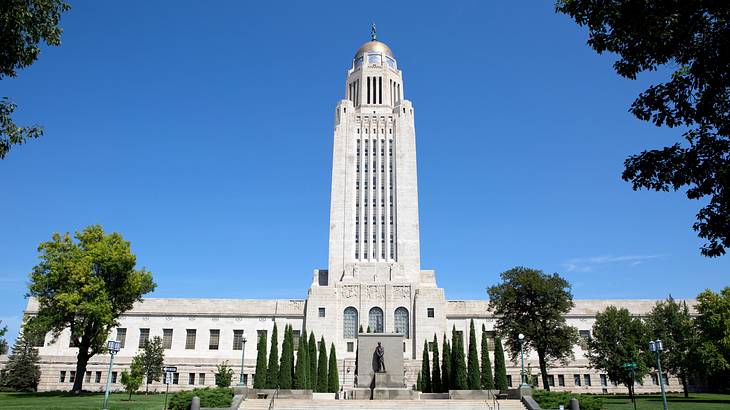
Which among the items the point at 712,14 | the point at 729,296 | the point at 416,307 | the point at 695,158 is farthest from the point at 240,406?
the point at 729,296

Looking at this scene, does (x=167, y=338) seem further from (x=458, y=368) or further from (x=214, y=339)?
(x=458, y=368)

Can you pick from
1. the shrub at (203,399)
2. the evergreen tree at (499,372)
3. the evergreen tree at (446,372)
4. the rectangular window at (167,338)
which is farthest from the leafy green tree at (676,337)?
the rectangular window at (167,338)

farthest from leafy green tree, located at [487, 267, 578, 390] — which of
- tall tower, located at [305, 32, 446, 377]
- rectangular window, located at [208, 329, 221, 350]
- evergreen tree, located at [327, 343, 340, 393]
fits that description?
rectangular window, located at [208, 329, 221, 350]

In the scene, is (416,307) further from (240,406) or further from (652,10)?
(652,10)

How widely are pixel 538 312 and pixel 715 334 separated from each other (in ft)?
43.3

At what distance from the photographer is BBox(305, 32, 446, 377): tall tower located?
2200 inches

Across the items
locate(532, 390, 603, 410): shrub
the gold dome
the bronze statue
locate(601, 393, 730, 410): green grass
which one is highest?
the gold dome

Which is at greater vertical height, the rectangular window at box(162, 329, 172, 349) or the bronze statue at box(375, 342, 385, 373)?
the rectangular window at box(162, 329, 172, 349)

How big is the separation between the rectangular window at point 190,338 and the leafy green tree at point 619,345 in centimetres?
4004

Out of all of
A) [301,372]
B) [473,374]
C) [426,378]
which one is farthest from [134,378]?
[473,374]

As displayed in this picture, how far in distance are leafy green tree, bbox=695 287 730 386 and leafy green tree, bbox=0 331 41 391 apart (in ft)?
192

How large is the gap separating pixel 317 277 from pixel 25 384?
30.3 meters

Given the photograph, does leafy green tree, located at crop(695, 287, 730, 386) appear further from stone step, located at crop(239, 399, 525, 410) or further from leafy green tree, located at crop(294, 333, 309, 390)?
leafy green tree, located at crop(294, 333, 309, 390)

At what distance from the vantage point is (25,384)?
174 feet
